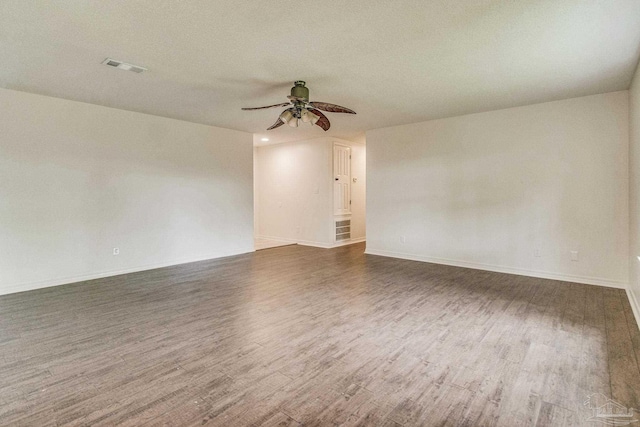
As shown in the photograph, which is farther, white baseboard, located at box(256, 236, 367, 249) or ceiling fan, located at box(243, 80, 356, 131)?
white baseboard, located at box(256, 236, 367, 249)

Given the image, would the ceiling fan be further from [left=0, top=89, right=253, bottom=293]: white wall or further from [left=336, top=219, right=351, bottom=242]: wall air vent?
[left=336, top=219, right=351, bottom=242]: wall air vent

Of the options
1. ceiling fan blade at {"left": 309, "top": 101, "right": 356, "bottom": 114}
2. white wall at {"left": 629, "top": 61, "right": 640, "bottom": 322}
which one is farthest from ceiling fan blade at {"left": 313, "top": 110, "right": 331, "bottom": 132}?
white wall at {"left": 629, "top": 61, "right": 640, "bottom": 322}

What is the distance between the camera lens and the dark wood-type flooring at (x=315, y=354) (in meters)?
1.89

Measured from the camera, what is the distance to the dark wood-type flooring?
6.21 ft

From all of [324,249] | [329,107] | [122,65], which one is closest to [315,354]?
[329,107]

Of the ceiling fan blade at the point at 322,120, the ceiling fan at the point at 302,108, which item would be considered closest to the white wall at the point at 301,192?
the ceiling fan blade at the point at 322,120

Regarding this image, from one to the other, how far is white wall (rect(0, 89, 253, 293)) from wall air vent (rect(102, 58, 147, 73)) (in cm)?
198

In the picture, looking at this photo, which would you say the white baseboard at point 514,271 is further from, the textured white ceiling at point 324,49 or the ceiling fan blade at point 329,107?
the ceiling fan blade at point 329,107

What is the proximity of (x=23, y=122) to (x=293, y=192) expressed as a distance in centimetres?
534

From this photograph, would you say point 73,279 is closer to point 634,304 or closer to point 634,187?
point 634,304

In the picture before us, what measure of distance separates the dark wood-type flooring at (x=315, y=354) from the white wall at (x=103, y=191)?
67 centimetres

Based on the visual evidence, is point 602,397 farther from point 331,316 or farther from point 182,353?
point 182,353

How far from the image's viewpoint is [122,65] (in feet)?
11.2

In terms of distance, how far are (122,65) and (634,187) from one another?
6024 millimetres
